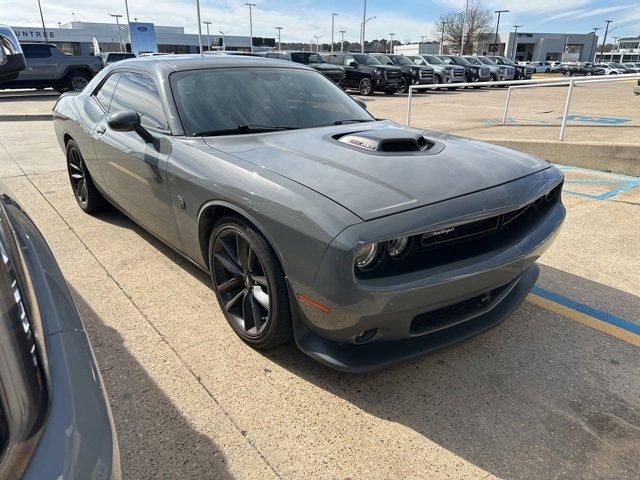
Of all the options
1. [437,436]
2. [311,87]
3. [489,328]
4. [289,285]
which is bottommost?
[437,436]

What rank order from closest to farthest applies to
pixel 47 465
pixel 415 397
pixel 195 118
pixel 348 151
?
pixel 47 465
pixel 415 397
pixel 348 151
pixel 195 118

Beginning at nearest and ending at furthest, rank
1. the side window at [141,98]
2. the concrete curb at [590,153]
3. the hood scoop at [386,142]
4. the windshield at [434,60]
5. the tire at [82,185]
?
the hood scoop at [386,142]
the side window at [141,98]
the tire at [82,185]
the concrete curb at [590,153]
the windshield at [434,60]

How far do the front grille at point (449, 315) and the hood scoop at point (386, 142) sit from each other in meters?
0.86

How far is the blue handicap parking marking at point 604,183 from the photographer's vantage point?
5586 millimetres

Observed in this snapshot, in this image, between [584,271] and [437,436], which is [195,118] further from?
[584,271]

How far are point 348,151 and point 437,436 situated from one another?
1483 mm

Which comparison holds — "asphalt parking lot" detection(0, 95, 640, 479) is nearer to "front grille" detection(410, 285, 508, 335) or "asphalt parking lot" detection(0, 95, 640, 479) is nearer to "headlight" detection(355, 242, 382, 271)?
"front grille" detection(410, 285, 508, 335)

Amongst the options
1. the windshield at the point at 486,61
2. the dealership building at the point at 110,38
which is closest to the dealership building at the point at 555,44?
the dealership building at the point at 110,38

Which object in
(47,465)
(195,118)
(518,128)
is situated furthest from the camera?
(518,128)

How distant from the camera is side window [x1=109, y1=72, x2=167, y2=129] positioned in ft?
10.6

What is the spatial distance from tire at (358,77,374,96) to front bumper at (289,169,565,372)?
61.5ft

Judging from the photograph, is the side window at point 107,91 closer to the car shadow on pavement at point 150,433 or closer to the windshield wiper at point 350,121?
the windshield wiper at point 350,121

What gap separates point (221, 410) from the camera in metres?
2.25

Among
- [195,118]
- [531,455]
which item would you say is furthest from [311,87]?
[531,455]
